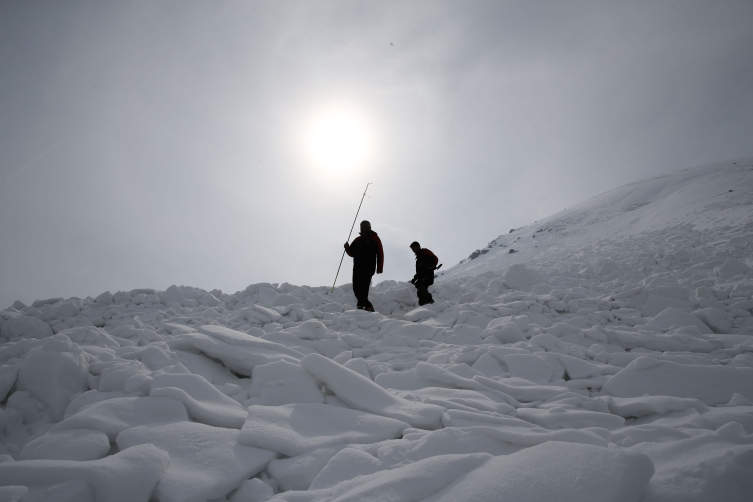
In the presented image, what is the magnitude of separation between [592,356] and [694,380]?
2.93 ft

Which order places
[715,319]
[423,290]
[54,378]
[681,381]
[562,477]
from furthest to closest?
[423,290] → [715,319] → [681,381] → [54,378] → [562,477]

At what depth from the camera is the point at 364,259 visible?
681 centimetres

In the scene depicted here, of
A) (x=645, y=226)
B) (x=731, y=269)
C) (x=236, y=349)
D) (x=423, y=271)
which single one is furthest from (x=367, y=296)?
(x=645, y=226)

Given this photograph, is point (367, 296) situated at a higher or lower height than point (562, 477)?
higher

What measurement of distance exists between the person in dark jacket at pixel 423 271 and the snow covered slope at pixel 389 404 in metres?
1.56

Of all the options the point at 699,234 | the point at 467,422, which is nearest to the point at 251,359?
the point at 467,422

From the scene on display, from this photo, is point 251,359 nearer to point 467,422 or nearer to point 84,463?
point 84,463

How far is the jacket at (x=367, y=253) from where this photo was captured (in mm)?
6793

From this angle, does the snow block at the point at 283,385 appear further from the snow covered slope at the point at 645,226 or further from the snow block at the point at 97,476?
the snow covered slope at the point at 645,226

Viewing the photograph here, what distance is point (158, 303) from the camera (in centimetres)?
568

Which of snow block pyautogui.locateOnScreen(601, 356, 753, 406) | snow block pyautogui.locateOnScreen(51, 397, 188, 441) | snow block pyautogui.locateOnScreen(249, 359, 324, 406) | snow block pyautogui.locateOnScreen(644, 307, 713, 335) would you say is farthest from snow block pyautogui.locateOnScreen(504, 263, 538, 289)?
snow block pyautogui.locateOnScreen(51, 397, 188, 441)

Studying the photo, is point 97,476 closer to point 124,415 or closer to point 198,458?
point 198,458

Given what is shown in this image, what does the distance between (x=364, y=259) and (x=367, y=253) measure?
15 centimetres

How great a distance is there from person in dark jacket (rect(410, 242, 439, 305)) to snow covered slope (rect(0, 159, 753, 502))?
1.56 meters
